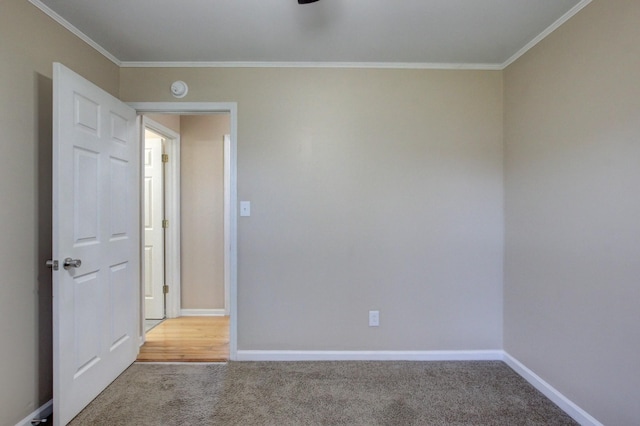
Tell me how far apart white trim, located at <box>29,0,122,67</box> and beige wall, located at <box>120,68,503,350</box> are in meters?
0.14

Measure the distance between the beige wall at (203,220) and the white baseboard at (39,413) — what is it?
170 cm

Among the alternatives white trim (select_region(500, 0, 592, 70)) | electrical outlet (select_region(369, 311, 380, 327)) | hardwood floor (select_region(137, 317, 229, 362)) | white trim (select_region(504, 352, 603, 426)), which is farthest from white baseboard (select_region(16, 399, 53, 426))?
white trim (select_region(500, 0, 592, 70))

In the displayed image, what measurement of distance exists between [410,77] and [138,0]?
1902 millimetres

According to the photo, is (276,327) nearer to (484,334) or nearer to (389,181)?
(389,181)

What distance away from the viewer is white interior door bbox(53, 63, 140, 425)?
5.37ft

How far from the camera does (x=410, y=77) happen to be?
2.41 meters

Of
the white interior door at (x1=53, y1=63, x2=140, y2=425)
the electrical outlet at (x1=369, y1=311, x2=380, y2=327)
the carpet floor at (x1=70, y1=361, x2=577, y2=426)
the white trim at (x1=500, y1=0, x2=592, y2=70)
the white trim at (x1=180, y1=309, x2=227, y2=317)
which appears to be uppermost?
the white trim at (x1=500, y1=0, x2=592, y2=70)

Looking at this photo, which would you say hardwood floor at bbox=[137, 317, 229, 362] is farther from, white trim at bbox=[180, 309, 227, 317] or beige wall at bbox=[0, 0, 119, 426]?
beige wall at bbox=[0, 0, 119, 426]

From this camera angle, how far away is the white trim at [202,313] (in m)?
3.46

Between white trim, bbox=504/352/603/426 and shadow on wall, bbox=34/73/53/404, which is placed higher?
shadow on wall, bbox=34/73/53/404

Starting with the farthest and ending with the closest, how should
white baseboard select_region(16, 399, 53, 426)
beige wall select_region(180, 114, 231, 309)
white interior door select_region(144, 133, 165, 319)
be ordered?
beige wall select_region(180, 114, 231, 309)
white interior door select_region(144, 133, 165, 319)
white baseboard select_region(16, 399, 53, 426)

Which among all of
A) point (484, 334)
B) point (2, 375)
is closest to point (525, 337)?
point (484, 334)

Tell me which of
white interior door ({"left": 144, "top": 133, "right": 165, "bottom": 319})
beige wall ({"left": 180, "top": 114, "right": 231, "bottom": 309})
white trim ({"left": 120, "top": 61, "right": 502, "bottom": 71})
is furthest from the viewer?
beige wall ({"left": 180, "top": 114, "right": 231, "bottom": 309})

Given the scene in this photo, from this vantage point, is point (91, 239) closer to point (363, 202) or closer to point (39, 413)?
point (39, 413)
